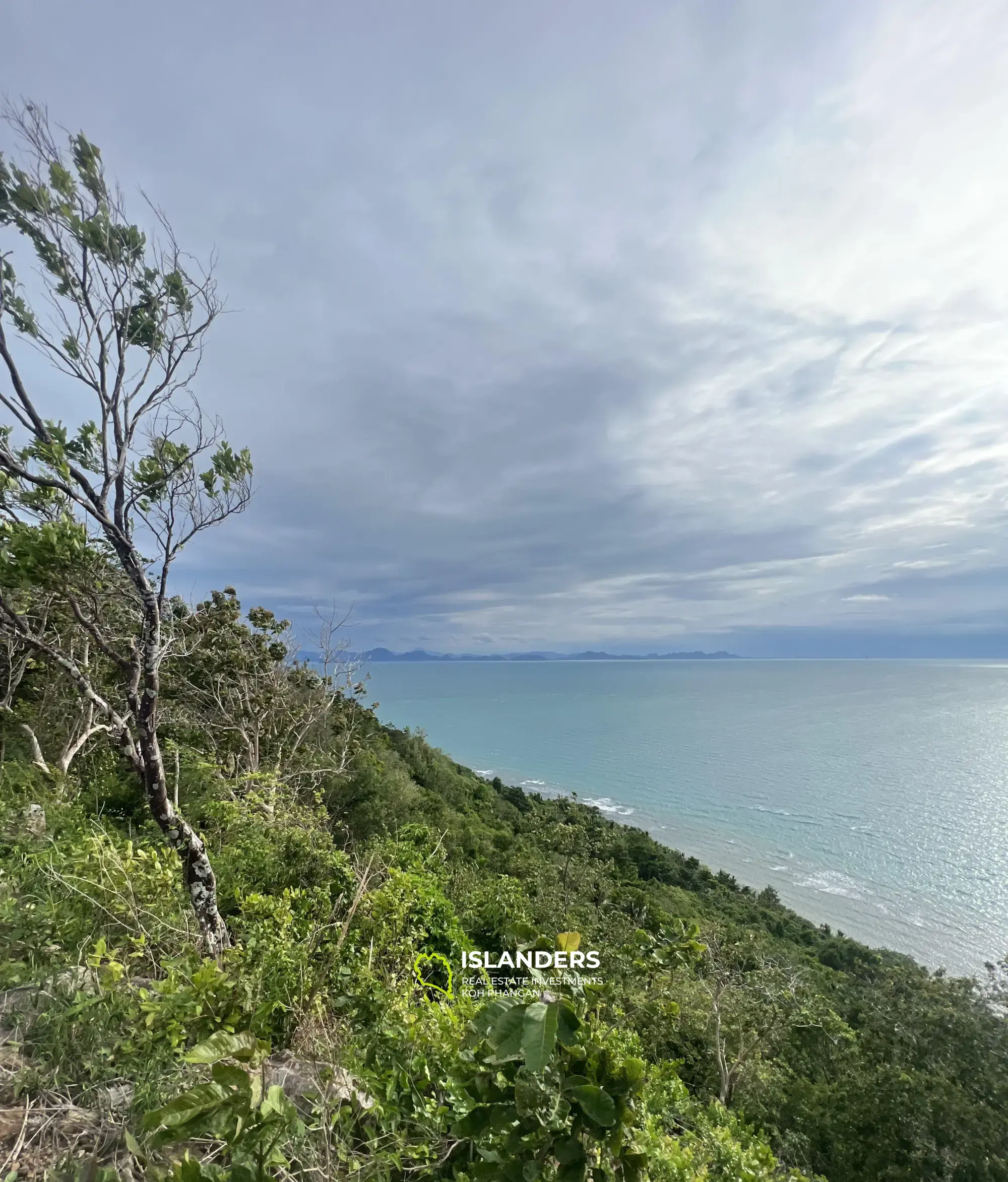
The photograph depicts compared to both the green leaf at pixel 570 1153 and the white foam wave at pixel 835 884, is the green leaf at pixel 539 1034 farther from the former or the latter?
the white foam wave at pixel 835 884

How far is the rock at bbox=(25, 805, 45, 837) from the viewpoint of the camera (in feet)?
16.3

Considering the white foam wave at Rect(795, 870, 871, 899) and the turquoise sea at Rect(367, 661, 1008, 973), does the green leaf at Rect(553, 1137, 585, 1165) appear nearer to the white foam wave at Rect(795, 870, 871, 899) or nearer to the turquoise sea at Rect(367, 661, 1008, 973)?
the turquoise sea at Rect(367, 661, 1008, 973)

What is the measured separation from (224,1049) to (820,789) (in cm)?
5422

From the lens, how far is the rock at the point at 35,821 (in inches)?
196

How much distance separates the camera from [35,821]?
521cm

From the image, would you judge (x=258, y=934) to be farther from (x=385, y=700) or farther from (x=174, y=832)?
(x=385, y=700)

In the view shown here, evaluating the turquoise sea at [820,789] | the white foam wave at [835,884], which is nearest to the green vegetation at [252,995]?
the turquoise sea at [820,789]

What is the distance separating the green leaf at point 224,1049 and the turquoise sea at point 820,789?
15490mm

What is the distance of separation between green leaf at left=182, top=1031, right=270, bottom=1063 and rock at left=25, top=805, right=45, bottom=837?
5.08 metres

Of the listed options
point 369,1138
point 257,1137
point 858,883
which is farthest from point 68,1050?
point 858,883

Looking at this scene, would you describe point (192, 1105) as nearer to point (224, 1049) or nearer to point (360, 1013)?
point (224, 1049)

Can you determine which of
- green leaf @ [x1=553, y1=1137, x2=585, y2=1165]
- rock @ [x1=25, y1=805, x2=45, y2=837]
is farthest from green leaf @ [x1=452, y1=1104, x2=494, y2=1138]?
rock @ [x1=25, y1=805, x2=45, y2=837]

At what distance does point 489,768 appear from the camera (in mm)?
54031

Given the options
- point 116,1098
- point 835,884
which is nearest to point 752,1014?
point 116,1098
